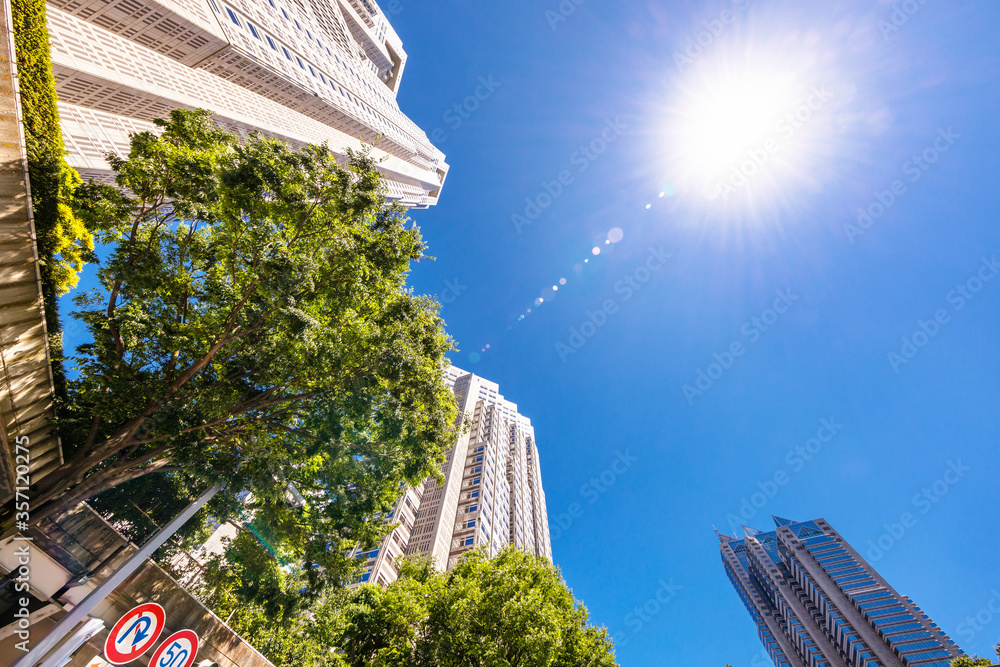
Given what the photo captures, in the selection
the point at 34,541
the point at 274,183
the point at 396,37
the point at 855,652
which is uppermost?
the point at 396,37

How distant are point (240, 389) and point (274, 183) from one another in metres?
5.35

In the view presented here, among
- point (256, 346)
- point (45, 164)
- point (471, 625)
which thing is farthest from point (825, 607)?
point (45, 164)

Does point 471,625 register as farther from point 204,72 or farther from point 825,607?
point 825,607

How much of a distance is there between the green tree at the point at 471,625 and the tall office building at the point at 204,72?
48.5 feet

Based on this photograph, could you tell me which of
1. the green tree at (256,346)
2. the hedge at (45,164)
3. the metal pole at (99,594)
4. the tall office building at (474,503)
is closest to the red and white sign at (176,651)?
the metal pole at (99,594)

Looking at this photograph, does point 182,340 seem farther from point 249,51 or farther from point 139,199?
point 249,51

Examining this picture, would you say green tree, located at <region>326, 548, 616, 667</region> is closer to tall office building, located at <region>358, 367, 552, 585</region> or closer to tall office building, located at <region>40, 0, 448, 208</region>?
tall office building, located at <region>358, 367, 552, 585</region>

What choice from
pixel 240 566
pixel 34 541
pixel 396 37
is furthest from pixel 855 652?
pixel 396 37

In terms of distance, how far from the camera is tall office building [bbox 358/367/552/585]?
36438mm

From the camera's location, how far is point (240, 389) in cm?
1012

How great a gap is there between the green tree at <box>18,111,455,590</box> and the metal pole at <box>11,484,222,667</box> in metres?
1.07

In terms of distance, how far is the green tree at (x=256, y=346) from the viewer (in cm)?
878

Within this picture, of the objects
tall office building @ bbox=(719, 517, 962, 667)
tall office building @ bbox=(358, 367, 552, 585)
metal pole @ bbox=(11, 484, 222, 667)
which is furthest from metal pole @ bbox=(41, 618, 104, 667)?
tall office building @ bbox=(719, 517, 962, 667)

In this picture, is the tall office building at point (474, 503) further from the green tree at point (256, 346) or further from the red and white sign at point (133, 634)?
the red and white sign at point (133, 634)
